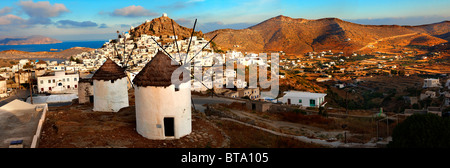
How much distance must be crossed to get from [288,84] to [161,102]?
4323 cm

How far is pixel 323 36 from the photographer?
105 meters

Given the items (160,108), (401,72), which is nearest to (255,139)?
(160,108)

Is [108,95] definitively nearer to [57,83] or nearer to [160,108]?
[160,108]

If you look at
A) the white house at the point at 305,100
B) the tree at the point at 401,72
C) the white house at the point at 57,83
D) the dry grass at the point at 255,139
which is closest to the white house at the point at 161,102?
the dry grass at the point at 255,139

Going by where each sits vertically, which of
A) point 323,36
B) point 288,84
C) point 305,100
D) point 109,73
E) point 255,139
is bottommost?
point 305,100

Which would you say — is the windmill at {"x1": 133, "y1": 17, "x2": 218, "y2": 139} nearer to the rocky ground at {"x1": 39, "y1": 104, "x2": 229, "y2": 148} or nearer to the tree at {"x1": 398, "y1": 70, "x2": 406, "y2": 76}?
the rocky ground at {"x1": 39, "y1": 104, "x2": 229, "y2": 148}

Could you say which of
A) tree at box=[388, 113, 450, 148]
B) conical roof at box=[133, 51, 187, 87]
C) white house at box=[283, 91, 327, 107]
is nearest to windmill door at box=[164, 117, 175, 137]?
conical roof at box=[133, 51, 187, 87]

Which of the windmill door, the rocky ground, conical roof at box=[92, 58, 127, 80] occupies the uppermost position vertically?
conical roof at box=[92, 58, 127, 80]

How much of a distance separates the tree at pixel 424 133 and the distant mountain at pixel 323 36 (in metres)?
88.9

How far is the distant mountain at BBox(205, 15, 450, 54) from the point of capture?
96375 millimetres
